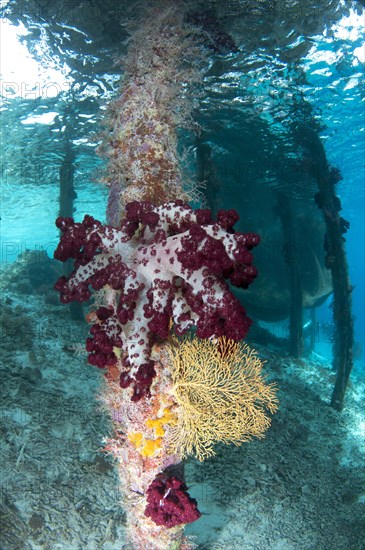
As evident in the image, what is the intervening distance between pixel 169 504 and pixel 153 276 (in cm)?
255

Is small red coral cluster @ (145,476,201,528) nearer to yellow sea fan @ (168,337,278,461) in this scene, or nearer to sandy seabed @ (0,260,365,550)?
yellow sea fan @ (168,337,278,461)

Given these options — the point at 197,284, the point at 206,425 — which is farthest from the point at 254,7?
the point at 206,425

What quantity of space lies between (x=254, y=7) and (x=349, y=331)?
9.69 meters

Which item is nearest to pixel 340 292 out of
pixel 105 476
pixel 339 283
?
pixel 339 283

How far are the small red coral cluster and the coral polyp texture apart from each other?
45.0 inches

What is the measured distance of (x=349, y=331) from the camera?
11.2m

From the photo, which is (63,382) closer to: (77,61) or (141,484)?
(141,484)

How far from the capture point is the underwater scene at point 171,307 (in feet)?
11.3

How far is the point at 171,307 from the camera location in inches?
130

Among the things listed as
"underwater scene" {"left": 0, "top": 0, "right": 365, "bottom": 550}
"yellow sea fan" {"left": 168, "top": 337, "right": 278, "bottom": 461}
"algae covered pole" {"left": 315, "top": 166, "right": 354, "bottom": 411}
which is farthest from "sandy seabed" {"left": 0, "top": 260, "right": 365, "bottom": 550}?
"algae covered pole" {"left": 315, "top": 166, "right": 354, "bottom": 411}

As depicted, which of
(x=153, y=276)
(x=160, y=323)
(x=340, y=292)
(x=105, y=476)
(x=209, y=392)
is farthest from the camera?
(x=340, y=292)

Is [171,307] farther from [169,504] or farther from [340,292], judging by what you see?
[340,292]

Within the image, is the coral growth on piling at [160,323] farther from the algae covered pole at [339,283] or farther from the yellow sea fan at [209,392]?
the algae covered pole at [339,283]

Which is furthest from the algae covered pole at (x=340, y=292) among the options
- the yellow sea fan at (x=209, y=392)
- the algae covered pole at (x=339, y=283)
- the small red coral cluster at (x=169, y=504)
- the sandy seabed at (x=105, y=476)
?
the small red coral cluster at (x=169, y=504)
